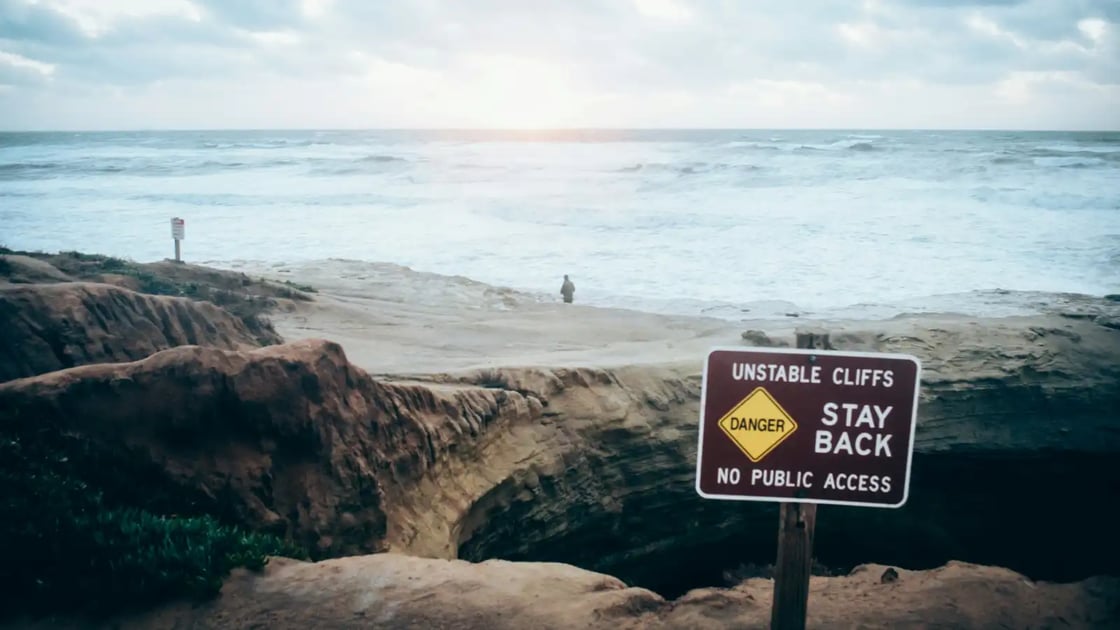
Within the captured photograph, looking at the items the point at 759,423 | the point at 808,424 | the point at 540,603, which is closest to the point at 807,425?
the point at 808,424

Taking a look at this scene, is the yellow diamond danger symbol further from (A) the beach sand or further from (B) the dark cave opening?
(B) the dark cave opening

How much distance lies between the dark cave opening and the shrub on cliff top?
487 centimetres

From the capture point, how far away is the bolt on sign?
10.4 feet

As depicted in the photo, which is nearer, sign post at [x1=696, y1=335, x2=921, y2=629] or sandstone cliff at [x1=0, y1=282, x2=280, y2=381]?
sign post at [x1=696, y1=335, x2=921, y2=629]

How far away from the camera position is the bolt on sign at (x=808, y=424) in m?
3.17

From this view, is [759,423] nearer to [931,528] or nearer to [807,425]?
[807,425]

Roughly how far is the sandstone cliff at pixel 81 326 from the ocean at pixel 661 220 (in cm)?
1103

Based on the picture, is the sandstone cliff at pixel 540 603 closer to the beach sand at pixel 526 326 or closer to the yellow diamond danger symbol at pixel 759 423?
the yellow diamond danger symbol at pixel 759 423

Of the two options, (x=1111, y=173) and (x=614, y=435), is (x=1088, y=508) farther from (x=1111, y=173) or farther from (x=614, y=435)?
(x=1111, y=173)

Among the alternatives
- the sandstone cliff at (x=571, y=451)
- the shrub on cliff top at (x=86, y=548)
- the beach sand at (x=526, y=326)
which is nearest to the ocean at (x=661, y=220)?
the beach sand at (x=526, y=326)

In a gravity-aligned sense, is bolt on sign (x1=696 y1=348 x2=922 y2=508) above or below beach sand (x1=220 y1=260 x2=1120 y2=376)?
above

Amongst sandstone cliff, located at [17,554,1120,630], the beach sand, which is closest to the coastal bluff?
sandstone cliff, located at [17,554,1120,630]

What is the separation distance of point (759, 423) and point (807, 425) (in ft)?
0.61

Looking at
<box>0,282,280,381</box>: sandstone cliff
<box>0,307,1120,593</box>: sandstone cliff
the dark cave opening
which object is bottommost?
the dark cave opening
